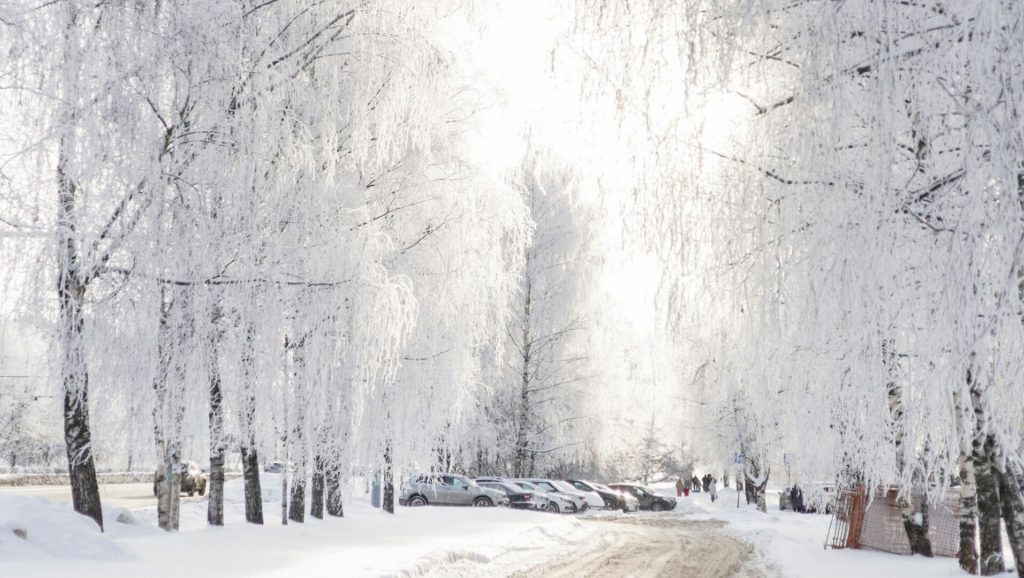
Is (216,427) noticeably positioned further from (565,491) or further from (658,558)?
(565,491)

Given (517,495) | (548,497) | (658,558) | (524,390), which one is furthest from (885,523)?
(548,497)

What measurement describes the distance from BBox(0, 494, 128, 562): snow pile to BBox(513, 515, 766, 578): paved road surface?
5.71 meters

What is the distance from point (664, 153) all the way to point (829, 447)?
5434 millimetres

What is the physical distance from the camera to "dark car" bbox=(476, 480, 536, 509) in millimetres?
32719

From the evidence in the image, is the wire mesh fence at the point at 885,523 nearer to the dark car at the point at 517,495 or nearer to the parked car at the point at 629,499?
the dark car at the point at 517,495

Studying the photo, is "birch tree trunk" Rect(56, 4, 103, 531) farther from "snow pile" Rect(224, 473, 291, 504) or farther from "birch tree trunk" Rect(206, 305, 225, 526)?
"snow pile" Rect(224, 473, 291, 504)

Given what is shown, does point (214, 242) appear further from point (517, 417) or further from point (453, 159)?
point (517, 417)

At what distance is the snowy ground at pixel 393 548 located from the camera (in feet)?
31.0

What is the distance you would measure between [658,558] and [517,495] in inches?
668

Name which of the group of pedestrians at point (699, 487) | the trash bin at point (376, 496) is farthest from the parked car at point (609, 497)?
the trash bin at point (376, 496)

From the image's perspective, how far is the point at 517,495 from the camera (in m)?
32.9

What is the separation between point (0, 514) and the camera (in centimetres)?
934

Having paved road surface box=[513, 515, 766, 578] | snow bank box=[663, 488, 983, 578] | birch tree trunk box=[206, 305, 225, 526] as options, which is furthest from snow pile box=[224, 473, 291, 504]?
snow bank box=[663, 488, 983, 578]

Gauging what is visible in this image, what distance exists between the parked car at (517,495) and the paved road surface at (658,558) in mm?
8736
